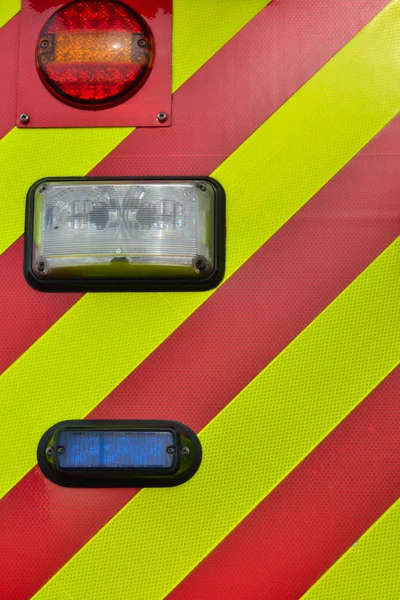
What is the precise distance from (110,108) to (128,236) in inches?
10.8

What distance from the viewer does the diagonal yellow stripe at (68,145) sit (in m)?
1.46

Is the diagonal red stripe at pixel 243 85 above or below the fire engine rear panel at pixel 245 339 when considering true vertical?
above

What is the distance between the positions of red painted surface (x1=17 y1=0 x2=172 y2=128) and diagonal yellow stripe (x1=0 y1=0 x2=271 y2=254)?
17mm

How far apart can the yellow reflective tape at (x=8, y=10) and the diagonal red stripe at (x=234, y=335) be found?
2.26ft

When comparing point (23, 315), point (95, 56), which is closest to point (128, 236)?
point (23, 315)

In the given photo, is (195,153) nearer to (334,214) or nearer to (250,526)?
(334,214)

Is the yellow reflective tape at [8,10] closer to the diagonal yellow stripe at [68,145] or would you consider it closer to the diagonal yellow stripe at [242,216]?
the diagonal yellow stripe at [68,145]

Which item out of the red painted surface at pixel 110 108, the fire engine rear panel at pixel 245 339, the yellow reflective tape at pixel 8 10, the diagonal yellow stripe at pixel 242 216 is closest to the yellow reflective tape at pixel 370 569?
the fire engine rear panel at pixel 245 339

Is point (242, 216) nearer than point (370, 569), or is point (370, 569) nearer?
point (370, 569)

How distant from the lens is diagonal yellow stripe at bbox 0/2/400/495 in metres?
1.39

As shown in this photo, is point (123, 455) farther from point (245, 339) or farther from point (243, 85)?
point (243, 85)

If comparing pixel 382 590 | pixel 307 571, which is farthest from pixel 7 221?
pixel 382 590

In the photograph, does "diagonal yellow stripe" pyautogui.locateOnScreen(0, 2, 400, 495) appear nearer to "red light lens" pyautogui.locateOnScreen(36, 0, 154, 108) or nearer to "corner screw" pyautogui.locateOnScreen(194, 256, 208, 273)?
"corner screw" pyautogui.locateOnScreen(194, 256, 208, 273)

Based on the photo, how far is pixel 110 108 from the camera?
147 cm
